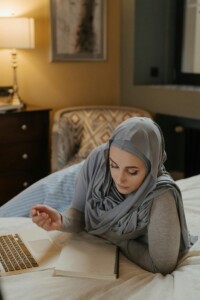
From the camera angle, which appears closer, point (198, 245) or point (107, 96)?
point (198, 245)

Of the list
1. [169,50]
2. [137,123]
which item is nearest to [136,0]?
[169,50]

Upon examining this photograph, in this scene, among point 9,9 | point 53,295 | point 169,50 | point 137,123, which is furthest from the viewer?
point 169,50

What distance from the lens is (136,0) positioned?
3.67 meters

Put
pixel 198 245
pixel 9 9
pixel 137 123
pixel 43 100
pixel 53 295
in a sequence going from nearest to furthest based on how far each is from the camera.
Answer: pixel 53 295
pixel 137 123
pixel 198 245
pixel 9 9
pixel 43 100

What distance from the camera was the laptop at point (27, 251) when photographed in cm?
123

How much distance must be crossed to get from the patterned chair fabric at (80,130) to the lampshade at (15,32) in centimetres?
67

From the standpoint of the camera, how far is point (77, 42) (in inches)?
143

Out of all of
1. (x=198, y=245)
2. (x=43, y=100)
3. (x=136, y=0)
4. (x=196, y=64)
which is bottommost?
(x=198, y=245)

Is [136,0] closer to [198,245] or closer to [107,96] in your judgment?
[107,96]

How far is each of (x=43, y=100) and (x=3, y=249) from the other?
2412 millimetres

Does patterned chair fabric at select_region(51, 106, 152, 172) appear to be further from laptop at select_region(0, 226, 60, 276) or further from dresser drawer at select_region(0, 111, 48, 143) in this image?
laptop at select_region(0, 226, 60, 276)

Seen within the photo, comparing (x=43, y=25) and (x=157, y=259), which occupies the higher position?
(x=43, y=25)

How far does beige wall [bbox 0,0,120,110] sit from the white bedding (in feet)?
8.10

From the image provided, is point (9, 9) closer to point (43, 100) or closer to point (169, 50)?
point (43, 100)
